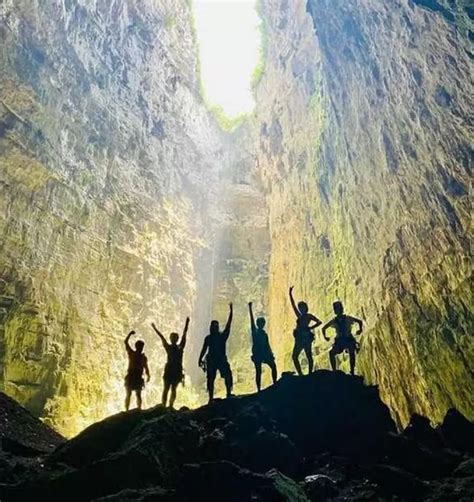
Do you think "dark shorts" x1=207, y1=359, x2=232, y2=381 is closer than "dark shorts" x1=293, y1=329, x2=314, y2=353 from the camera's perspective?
Yes

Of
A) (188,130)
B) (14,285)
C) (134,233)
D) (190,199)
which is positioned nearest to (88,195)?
(134,233)

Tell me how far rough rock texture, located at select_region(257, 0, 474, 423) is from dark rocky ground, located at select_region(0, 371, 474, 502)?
361 centimetres

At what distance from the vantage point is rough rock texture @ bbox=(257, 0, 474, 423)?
14.1m

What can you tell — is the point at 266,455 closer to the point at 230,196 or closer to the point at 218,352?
the point at 218,352

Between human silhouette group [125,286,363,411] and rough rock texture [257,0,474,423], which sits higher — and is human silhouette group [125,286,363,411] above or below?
below

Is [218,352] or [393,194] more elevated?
[393,194]

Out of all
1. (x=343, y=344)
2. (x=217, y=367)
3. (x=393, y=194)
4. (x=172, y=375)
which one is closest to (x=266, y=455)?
(x=217, y=367)

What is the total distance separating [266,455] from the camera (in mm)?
10289

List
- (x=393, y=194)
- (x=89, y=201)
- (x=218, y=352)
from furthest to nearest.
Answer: (x=89, y=201)
(x=393, y=194)
(x=218, y=352)

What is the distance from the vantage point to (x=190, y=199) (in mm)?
38188

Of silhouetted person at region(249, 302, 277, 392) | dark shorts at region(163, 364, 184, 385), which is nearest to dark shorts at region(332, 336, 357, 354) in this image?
silhouetted person at region(249, 302, 277, 392)

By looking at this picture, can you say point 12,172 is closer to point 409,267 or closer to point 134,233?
point 134,233

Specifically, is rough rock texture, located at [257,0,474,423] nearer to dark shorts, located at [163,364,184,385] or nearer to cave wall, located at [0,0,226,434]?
dark shorts, located at [163,364,184,385]

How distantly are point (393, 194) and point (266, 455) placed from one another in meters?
10.7
